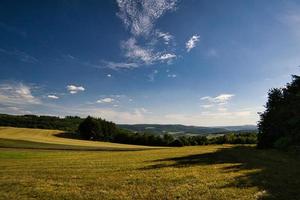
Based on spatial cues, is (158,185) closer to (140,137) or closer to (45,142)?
(45,142)

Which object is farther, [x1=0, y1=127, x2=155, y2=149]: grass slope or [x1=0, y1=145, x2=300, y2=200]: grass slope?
[x1=0, y1=127, x2=155, y2=149]: grass slope

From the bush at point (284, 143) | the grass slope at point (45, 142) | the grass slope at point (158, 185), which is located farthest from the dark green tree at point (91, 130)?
the bush at point (284, 143)

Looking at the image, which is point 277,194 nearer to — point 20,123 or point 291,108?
point 291,108

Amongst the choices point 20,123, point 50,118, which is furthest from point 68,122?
point 20,123

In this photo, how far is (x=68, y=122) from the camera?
593 ft

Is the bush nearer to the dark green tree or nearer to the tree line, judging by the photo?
the tree line

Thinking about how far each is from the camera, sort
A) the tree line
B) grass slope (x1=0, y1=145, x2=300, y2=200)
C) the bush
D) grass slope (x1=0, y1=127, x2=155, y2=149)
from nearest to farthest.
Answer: grass slope (x1=0, y1=145, x2=300, y2=200)
the bush
grass slope (x1=0, y1=127, x2=155, y2=149)
the tree line

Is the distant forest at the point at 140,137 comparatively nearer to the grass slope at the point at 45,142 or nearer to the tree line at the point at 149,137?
the tree line at the point at 149,137

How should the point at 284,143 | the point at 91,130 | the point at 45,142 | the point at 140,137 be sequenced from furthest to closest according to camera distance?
1. the point at 91,130
2. the point at 140,137
3. the point at 45,142
4. the point at 284,143

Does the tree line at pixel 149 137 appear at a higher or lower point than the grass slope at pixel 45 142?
higher

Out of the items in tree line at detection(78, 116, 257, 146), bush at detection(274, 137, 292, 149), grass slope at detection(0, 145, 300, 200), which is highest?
tree line at detection(78, 116, 257, 146)

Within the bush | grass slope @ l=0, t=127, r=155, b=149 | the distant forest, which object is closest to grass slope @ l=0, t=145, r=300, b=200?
the bush

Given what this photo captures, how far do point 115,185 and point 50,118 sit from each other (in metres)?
174

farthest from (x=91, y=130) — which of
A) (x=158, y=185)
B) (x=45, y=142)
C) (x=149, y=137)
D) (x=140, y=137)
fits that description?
(x=158, y=185)
